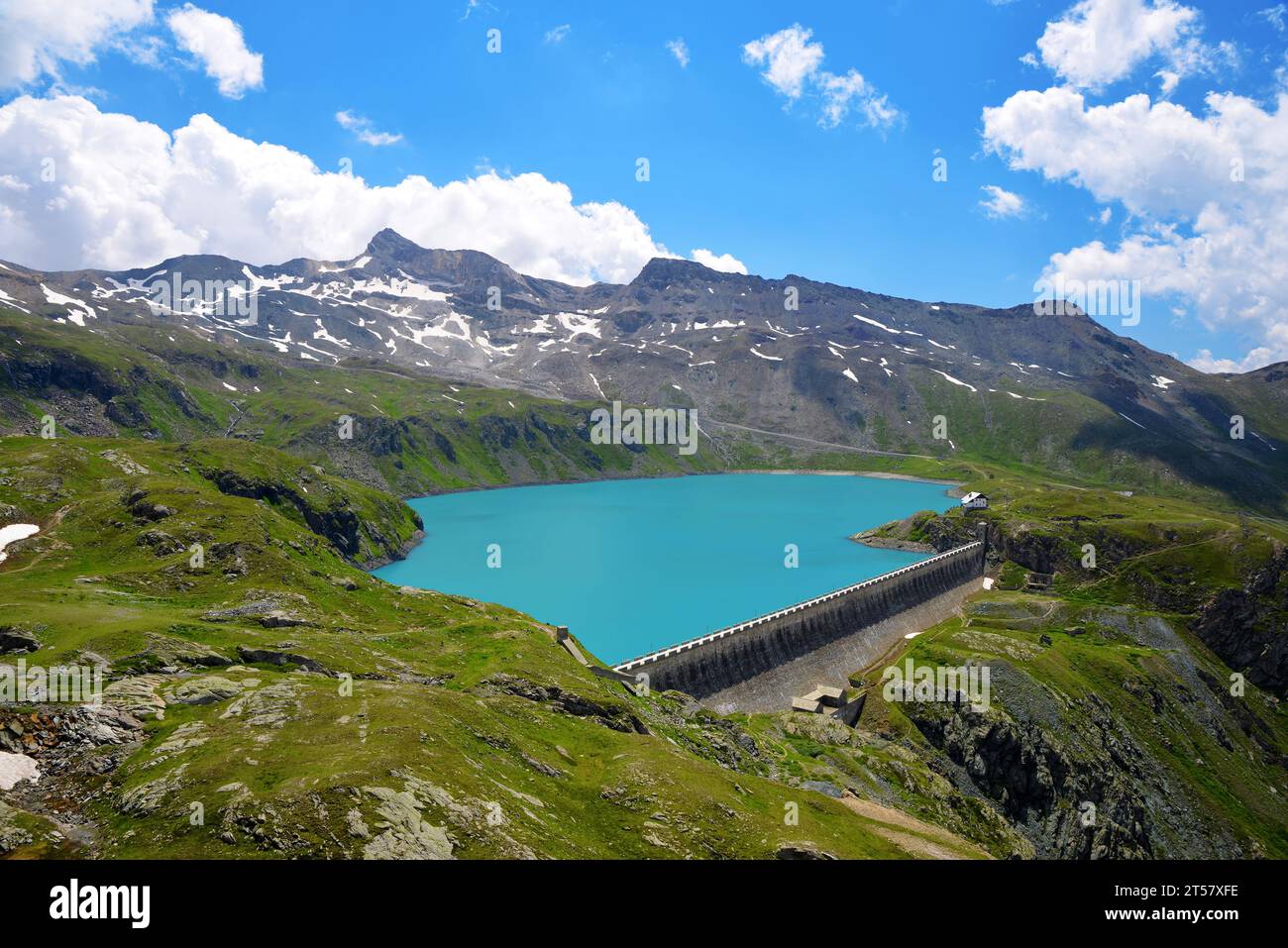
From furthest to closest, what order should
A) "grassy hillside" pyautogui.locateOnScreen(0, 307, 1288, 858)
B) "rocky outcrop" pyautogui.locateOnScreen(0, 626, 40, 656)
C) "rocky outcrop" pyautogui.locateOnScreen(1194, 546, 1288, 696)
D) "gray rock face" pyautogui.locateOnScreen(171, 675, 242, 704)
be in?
"rocky outcrop" pyautogui.locateOnScreen(1194, 546, 1288, 696)
"rocky outcrop" pyautogui.locateOnScreen(0, 626, 40, 656)
"gray rock face" pyautogui.locateOnScreen(171, 675, 242, 704)
"grassy hillside" pyautogui.locateOnScreen(0, 307, 1288, 858)

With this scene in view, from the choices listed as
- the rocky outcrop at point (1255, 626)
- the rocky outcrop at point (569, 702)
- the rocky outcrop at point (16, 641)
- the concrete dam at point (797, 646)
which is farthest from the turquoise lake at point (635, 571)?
the rocky outcrop at point (16, 641)

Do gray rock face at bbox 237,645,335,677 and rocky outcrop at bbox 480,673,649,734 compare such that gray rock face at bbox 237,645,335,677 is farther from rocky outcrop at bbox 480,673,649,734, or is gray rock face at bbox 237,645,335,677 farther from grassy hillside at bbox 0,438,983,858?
rocky outcrop at bbox 480,673,649,734

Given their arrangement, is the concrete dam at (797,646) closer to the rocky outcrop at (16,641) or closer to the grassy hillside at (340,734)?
the grassy hillside at (340,734)

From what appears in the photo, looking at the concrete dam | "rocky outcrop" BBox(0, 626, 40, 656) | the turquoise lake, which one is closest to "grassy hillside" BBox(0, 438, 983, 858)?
"rocky outcrop" BBox(0, 626, 40, 656)

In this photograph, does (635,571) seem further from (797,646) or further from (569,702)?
(569,702)

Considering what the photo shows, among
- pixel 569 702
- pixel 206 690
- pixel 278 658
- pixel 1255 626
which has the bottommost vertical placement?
pixel 1255 626

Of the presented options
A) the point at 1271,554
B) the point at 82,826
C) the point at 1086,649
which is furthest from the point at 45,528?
the point at 1271,554

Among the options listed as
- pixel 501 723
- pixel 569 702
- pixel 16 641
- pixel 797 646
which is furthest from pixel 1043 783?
pixel 16 641

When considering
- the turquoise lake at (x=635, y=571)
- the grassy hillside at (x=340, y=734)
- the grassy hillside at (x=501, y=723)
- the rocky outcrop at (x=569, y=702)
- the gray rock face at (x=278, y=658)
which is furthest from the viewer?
the turquoise lake at (x=635, y=571)
